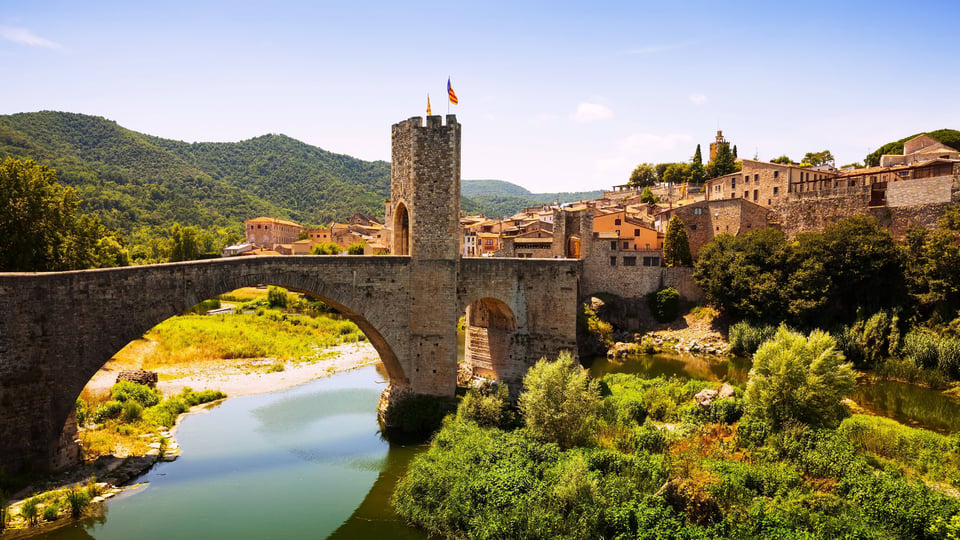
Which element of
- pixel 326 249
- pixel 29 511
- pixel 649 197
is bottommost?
pixel 29 511

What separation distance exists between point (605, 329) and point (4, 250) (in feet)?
98.3

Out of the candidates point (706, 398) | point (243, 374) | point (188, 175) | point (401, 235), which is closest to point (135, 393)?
point (243, 374)

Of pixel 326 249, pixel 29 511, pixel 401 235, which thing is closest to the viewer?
pixel 29 511

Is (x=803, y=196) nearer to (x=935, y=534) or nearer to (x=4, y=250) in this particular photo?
(x=935, y=534)

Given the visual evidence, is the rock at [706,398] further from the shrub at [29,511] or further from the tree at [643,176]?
the tree at [643,176]

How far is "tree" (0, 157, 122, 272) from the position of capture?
20594 millimetres

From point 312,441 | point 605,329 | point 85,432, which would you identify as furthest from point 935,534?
point 605,329

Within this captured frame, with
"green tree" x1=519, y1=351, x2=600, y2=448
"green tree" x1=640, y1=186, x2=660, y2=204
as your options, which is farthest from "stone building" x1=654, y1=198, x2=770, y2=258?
"green tree" x1=519, y1=351, x2=600, y2=448

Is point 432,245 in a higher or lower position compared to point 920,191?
lower

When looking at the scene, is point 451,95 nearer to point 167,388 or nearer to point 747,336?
point 167,388

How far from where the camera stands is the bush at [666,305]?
37.1 metres

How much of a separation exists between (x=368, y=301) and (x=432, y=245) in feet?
9.30

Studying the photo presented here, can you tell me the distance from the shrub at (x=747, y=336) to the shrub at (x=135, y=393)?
29.3 meters

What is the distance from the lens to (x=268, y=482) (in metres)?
15.6
